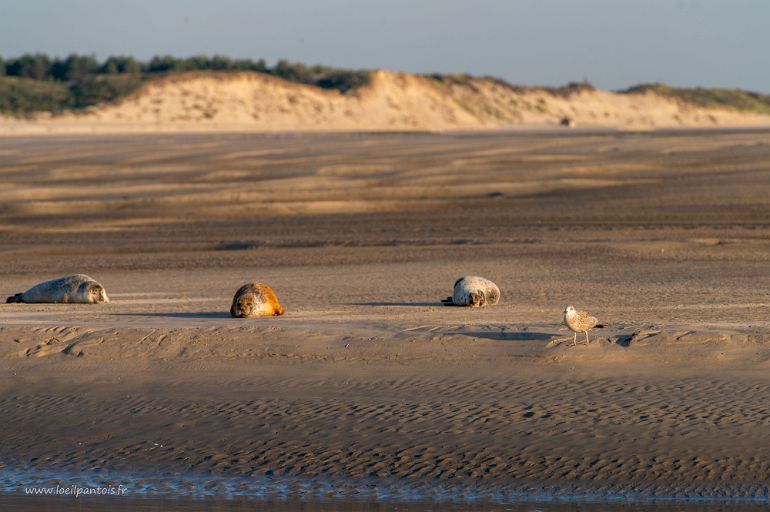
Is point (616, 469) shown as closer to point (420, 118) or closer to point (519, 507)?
point (519, 507)

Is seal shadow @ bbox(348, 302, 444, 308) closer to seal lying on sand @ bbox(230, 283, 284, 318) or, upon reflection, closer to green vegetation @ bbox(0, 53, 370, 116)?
seal lying on sand @ bbox(230, 283, 284, 318)

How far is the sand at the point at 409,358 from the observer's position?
6.82 meters

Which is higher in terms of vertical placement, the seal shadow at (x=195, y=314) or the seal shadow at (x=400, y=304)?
the seal shadow at (x=400, y=304)

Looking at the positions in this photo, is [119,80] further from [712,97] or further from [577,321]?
[577,321]

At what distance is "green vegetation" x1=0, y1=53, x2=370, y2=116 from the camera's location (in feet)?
202

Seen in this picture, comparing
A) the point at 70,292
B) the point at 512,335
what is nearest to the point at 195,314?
the point at 70,292

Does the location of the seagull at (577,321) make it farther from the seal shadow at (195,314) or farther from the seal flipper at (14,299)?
the seal flipper at (14,299)

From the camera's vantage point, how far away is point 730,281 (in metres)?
12.1

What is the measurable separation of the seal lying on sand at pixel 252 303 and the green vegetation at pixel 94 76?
171 feet

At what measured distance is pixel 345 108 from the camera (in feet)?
227

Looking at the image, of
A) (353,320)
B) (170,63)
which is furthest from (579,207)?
(170,63)

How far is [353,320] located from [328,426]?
2448 mm

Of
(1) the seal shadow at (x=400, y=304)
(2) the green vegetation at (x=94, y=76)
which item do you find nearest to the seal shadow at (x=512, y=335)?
(1) the seal shadow at (x=400, y=304)

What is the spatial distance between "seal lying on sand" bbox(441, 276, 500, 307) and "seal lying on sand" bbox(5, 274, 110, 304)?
11.0 feet
